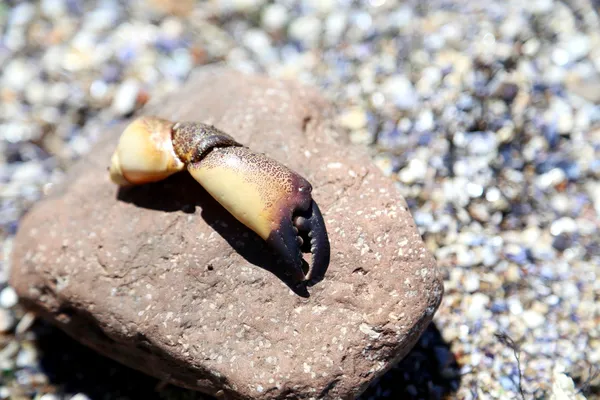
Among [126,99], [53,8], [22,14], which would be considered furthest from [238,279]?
[22,14]

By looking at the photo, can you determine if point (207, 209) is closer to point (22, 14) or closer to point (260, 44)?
point (260, 44)

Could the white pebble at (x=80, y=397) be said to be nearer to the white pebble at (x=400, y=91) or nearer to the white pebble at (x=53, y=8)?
the white pebble at (x=400, y=91)

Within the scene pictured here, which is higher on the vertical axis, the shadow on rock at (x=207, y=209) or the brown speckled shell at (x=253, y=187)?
the brown speckled shell at (x=253, y=187)

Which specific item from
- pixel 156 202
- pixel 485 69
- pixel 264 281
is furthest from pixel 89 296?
pixel 485 69

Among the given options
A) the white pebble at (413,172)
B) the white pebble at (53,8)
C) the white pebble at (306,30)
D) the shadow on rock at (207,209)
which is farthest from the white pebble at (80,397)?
the white pebble at (53,8)

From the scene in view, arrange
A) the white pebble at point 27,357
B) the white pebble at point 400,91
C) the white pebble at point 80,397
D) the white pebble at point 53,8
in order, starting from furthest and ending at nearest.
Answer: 1. the white pebble at point 53,8
2. the white pebble at point 400,91
3. the white pebble at point 27,357
4. the white pebble at point 80,397

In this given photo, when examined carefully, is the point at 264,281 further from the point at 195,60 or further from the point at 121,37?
the point at 121,37

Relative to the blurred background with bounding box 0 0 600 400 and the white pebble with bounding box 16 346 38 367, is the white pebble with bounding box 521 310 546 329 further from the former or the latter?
the white pebble with bounding box 16 346 38 367
